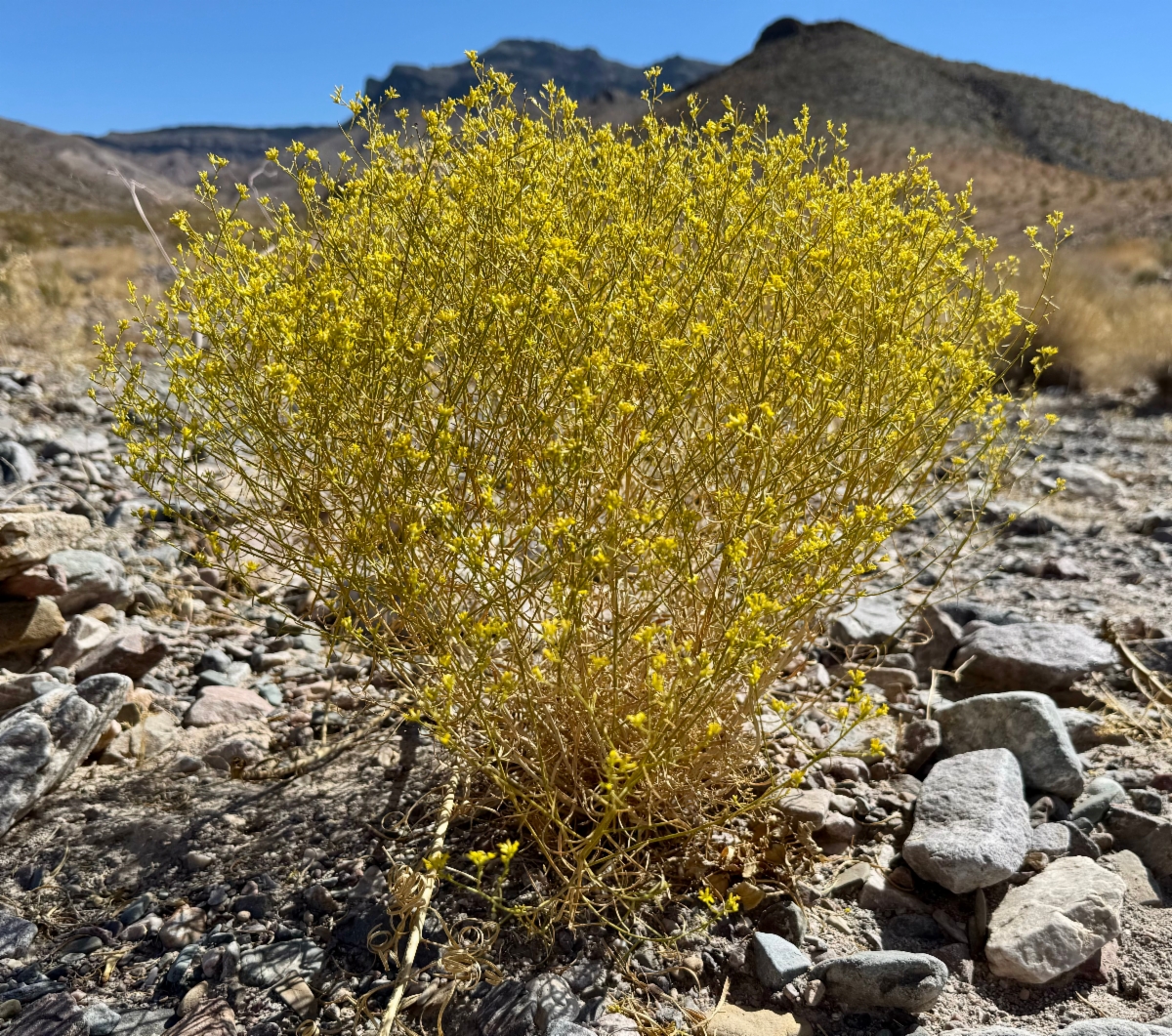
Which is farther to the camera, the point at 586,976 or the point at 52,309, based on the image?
the point at 52,309

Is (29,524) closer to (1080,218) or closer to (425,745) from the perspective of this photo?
(425,745)

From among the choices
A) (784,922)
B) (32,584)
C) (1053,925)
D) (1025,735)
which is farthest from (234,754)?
(1025,735)

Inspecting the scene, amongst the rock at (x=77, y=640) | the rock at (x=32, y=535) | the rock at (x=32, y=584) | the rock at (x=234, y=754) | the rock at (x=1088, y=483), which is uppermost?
the rock at (x=32, y=535)

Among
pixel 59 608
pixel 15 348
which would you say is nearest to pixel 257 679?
pixel 59 608

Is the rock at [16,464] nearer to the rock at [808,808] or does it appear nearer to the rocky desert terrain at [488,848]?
the rocky desert terrain at [488,848]

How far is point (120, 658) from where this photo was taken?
316cm

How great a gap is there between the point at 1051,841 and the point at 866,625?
1.43 m

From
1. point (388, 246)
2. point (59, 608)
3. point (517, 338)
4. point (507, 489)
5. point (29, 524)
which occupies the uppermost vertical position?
point (388, 246)

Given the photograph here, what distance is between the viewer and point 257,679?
3.38 metres

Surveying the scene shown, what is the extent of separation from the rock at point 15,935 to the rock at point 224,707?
917 millimetres

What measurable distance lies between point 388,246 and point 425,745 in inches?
60.2

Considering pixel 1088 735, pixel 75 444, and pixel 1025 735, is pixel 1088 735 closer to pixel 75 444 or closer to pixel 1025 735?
pixel 1025 735

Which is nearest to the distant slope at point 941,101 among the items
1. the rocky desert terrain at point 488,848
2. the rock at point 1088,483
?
the rock at point 1088,483

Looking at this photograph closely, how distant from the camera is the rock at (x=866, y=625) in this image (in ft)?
12.1
